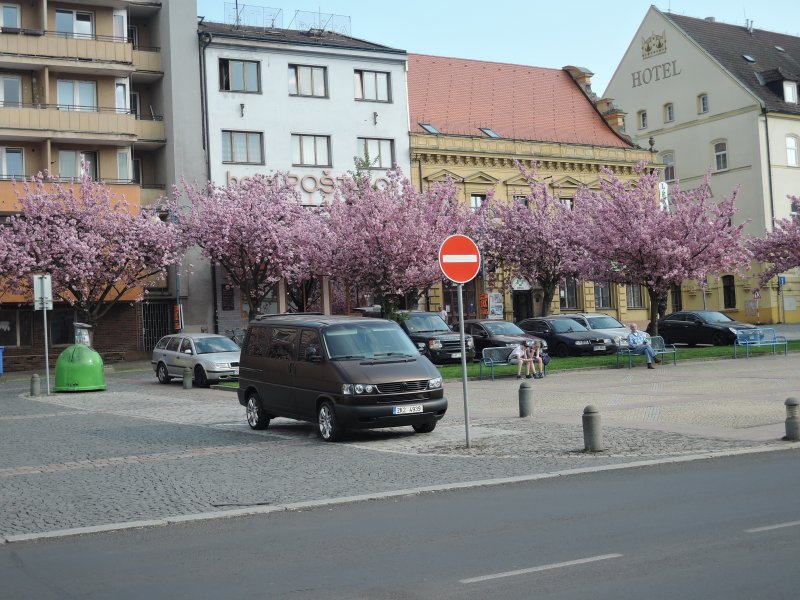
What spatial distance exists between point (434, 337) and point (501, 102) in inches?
1102

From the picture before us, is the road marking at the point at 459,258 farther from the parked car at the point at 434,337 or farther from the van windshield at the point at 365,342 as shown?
the parked car at the point at 434,337

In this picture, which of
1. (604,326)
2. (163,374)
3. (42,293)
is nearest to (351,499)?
(42,293)

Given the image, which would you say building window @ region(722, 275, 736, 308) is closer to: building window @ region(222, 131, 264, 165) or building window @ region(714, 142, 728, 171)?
building window @ region(714, 142, 728, 171)

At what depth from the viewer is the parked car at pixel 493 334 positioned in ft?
117

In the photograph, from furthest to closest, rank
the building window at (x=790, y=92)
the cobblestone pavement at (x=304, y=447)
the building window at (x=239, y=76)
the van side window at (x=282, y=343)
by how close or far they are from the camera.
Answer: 1. the building window at (x=790, y=92)
2. the building window at (x=239, y=76)
3. the van side window at (x=282, y=343)
4. the cobblestone pavement at (x=304, y=447)

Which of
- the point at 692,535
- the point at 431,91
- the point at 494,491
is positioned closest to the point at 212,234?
the point at 431,91

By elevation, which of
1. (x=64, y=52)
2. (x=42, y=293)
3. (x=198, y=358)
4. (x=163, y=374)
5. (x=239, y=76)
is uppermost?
(x=64, y=52)

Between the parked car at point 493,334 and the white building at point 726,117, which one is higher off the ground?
the white building at point 726,117

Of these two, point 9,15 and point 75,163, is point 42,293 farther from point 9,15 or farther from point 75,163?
point 9,15

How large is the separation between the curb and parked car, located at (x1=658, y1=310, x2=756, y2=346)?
2726 centimetres

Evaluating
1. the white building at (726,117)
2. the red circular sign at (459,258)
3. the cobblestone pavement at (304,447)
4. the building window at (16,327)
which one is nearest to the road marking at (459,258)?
the red circular sign at (459,258)

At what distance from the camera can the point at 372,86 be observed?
5291 cm

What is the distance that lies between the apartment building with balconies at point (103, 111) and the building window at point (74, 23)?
0.04 metres

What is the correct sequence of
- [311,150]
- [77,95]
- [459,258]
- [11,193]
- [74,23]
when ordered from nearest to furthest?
[459,258]
[11,193]
[77,95]
[74,23]
[311,150]
